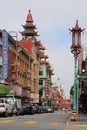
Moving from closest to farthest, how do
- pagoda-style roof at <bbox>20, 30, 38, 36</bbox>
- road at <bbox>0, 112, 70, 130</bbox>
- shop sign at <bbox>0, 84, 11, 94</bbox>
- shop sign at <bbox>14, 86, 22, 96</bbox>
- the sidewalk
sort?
road at <bbox>0, 112, 70, 130</bbox> → the sidewalk → shop sign at <bbox>0, 84, 11, 94</bbox> → shop sign at <bbox>14, 86, 22, 96</bbox> → pagoda-style roof at <bbox>20, 30, 38, 36</bbox>

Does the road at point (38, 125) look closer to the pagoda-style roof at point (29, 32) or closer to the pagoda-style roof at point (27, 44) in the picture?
the pagoda-style roof at point (27, 44)

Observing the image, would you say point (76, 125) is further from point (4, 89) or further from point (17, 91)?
point (17, 91)

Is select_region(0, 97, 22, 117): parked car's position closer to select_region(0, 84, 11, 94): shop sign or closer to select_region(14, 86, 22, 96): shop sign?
select_region(0, 84, 11, 94): shop sign

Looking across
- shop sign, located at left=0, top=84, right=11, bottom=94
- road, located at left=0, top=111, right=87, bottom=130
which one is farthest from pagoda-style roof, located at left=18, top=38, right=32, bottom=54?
road, located at left=0, top=111, right=87, bottom=130

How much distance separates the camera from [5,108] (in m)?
40.2

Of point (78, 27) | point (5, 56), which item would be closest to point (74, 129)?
point (78, 27)

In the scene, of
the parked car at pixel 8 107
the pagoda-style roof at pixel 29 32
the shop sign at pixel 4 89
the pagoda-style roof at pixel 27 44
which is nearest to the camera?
the parked car at pixel 8 107

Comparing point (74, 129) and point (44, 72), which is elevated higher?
point (44, 72)

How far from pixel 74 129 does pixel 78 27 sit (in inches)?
398

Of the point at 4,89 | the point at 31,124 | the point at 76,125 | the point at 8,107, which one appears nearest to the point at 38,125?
the point at 31,124

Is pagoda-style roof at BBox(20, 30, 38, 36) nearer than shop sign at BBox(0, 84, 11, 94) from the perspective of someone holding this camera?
No

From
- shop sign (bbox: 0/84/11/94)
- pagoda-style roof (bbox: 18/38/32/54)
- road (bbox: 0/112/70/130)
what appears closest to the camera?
road (bbox: 0/112/70/130)

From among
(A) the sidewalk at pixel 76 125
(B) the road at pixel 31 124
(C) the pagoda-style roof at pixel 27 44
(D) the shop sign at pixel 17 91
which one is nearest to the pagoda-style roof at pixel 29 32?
(C) the pagoda-style roof at pixel 27 44

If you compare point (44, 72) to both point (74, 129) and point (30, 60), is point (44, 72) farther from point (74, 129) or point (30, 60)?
point (74, 129)
